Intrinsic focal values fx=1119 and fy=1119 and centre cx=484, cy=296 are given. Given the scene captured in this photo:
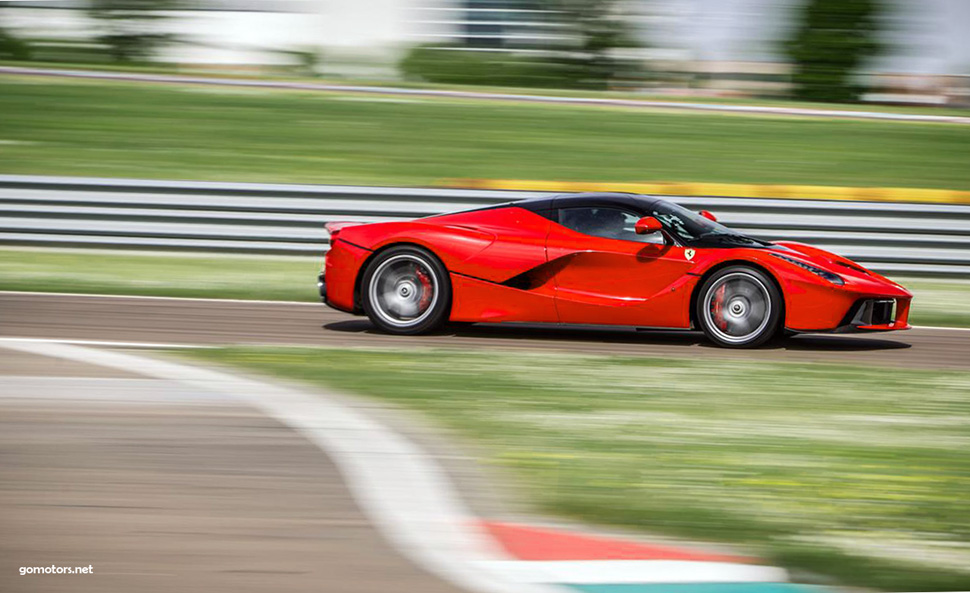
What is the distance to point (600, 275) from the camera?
8070mm

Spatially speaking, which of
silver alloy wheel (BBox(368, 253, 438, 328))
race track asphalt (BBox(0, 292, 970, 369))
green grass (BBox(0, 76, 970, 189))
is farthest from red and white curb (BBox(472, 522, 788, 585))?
green grass (BBox(0, 76, 970, 189))

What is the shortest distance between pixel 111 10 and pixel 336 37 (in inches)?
243

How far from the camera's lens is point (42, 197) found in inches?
478

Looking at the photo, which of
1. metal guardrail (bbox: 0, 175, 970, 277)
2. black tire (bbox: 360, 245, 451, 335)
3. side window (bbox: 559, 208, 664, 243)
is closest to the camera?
side window (bbox: 559, 208, 664, 243)

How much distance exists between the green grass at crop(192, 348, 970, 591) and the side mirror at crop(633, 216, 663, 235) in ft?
3.76

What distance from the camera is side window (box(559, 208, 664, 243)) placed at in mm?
8164

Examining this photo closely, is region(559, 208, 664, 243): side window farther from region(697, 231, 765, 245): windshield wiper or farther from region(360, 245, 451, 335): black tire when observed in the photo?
region(360, 245, 451, 335): black tire

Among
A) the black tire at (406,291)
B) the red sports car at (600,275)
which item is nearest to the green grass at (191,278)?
the black tire at (406,291)

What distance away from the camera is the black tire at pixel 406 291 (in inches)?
329

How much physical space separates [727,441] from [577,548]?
1642 millimetres

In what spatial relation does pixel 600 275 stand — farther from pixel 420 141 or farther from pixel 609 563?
pixel 420 141

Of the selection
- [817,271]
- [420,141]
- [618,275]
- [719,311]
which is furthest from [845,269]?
[420,141]

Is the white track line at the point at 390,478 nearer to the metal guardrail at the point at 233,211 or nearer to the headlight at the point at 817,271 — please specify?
the headlight at the point at 817,271

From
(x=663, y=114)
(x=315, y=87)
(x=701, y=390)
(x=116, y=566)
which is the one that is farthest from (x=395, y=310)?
(x=315, y=87)
